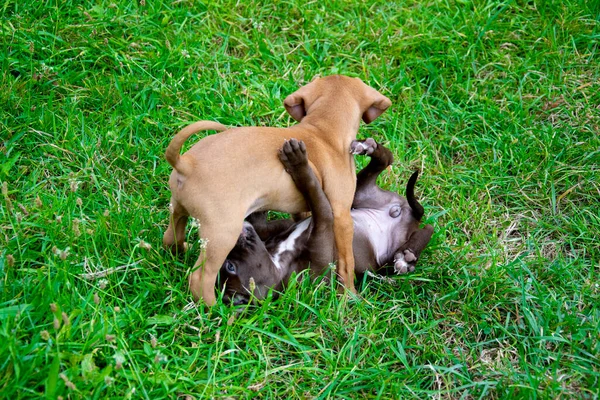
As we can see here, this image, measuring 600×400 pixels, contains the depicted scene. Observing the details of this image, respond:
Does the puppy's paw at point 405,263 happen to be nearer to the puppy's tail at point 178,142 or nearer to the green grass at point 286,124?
the green grass at point 286,124

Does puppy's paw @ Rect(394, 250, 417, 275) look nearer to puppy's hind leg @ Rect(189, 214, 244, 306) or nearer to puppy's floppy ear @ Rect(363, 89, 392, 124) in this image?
puppy's floppy ear @ Rect(363, 89, 392, 124)

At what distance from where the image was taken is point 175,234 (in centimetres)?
455

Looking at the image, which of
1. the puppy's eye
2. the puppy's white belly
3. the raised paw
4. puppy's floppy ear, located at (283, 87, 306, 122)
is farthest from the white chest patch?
puppy's floppy ear, located at (283, 87, 306, 122)

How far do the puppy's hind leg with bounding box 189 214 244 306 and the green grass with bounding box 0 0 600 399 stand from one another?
0.23 m

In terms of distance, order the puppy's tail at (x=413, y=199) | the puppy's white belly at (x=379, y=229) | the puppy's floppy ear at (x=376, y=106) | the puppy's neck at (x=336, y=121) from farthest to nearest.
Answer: the puppy's white belly at (x=379, y=229) → the puppy's floppy ear at (x=376, y=106) → the puppy's tail at (x=413, y=199) → the puppy's neck at (x=336, y=121)

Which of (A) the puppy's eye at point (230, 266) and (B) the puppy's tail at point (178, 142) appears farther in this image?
(A) the puppy's eye at point (230, 266)

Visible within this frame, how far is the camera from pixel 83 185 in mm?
5238

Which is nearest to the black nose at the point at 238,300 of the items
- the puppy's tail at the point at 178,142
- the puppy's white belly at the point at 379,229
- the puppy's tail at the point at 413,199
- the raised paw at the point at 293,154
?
the raised paw at the point at 293,154

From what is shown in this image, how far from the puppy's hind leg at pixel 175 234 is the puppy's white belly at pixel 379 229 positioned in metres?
1.53

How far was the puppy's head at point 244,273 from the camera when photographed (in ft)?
15.2

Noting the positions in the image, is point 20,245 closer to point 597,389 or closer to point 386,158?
point 386,158

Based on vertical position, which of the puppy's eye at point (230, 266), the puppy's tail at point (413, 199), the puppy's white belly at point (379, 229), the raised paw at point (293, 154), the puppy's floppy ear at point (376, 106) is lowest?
the puppy's white belly at point (379, 229)

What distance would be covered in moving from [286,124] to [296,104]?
2.11 feet

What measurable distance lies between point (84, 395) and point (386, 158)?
304 cm
